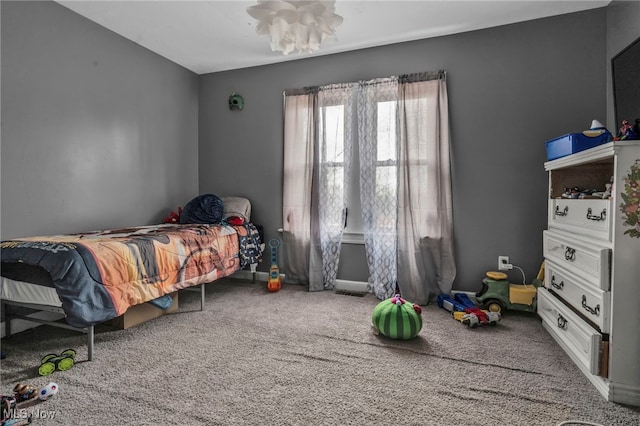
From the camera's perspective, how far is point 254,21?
278cm

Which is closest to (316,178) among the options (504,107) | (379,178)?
(379,178)

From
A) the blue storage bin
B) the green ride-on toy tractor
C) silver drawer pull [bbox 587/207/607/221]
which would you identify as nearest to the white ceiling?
the blue storage bin

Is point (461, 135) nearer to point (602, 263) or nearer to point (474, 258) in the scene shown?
point (474, 258)

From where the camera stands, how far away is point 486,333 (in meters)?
2.29

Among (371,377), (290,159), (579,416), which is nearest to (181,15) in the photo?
(290,159)

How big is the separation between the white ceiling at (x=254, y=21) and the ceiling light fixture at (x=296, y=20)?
0.63 meters

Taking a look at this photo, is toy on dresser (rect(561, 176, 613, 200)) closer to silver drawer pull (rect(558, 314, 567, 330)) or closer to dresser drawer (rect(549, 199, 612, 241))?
dresser drawer (rect(549, 199, 612, 241))

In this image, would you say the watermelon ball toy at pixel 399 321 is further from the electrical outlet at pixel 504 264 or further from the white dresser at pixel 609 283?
the electrical outlet at pixel 504 264

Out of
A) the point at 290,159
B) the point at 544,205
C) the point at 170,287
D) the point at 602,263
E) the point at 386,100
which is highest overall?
the point at 386,100

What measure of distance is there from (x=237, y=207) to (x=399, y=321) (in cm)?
222

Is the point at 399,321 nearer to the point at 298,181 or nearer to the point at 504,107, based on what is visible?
the point at 298,181

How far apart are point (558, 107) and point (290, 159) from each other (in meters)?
2.51

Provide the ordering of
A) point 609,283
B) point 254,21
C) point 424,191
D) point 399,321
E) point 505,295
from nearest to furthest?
point 609,283 < point 399,321 < point 505,295 < point 254,21 < point 424,191

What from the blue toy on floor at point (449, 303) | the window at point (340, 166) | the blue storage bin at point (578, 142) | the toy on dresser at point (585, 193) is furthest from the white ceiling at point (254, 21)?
the blue toy on floor at point (449, 303)
